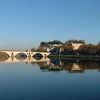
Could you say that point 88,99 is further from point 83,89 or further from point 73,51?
point 73,51

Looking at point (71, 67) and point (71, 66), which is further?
point (71, 66)

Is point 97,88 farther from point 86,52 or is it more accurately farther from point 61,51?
point 61,51

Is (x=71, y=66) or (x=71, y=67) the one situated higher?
(x=71, y=66)

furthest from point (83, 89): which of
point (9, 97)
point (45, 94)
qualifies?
point (9, 97)

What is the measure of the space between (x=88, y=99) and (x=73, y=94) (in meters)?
1.38

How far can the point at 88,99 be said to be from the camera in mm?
12898

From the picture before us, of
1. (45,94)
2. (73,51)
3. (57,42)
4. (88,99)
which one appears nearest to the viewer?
(88,99)

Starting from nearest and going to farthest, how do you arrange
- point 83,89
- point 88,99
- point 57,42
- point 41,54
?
point 88,99 < point 83,89 < point 41,54 < point 57,42

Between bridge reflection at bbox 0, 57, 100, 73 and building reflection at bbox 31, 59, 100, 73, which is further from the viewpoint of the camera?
bridge reflection at bbox 0, 57, 100, 73

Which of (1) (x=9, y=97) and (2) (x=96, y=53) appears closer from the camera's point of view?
(1) (x=9, y=97)

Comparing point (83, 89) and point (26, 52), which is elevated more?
point (26, 52)

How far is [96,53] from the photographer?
6800 cm

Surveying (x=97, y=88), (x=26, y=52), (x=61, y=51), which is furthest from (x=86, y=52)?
(x=97, y=88)

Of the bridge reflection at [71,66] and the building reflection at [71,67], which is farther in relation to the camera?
the bridge reflection at [71,66]
